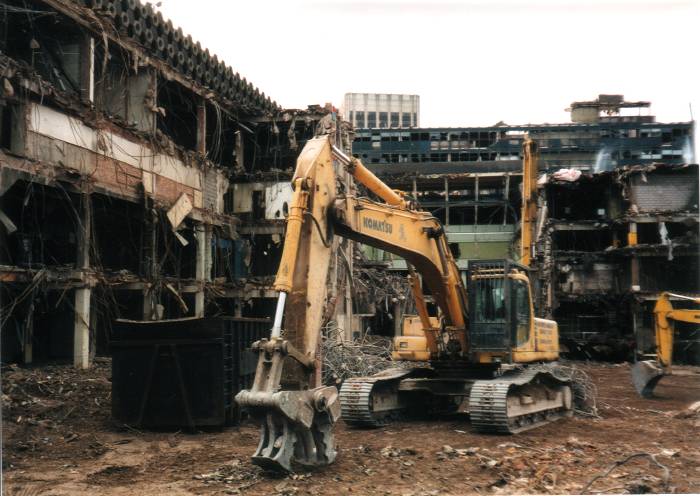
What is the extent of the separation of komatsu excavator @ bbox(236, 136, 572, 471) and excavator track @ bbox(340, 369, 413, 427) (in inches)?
0.9

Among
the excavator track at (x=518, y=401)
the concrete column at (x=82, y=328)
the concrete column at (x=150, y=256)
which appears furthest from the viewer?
the concrete column at (x=150, y=256)

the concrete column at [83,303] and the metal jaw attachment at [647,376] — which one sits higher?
the concrete column at [83,303]

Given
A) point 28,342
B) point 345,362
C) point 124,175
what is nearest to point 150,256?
point 124,175

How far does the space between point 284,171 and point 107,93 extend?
7.73m

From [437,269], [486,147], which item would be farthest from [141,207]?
[486,147]

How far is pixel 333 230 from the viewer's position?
32.4 feet

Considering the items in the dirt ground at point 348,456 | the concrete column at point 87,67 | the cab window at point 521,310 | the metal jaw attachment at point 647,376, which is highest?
the concrete column at point 87,67

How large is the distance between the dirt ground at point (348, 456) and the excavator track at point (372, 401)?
0.94 ft

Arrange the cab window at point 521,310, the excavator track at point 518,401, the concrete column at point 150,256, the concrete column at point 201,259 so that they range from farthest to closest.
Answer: the concrete column at point 201,259
the concrete column at point 150,256
the cab window at point 521,310
the excavator track at point 518,401

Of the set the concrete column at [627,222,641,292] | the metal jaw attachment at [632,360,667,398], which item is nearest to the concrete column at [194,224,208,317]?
the metal jaw attachment at [632,360,667,398]

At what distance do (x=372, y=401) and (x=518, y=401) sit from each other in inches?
100

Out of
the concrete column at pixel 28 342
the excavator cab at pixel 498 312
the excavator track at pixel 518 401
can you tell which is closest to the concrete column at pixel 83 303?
the concrete column at pixel 28 342

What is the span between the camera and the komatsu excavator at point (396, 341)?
8.23m

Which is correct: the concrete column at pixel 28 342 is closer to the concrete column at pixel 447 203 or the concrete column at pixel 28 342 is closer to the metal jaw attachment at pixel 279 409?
the metal jaw attachment at pixel 279 409
